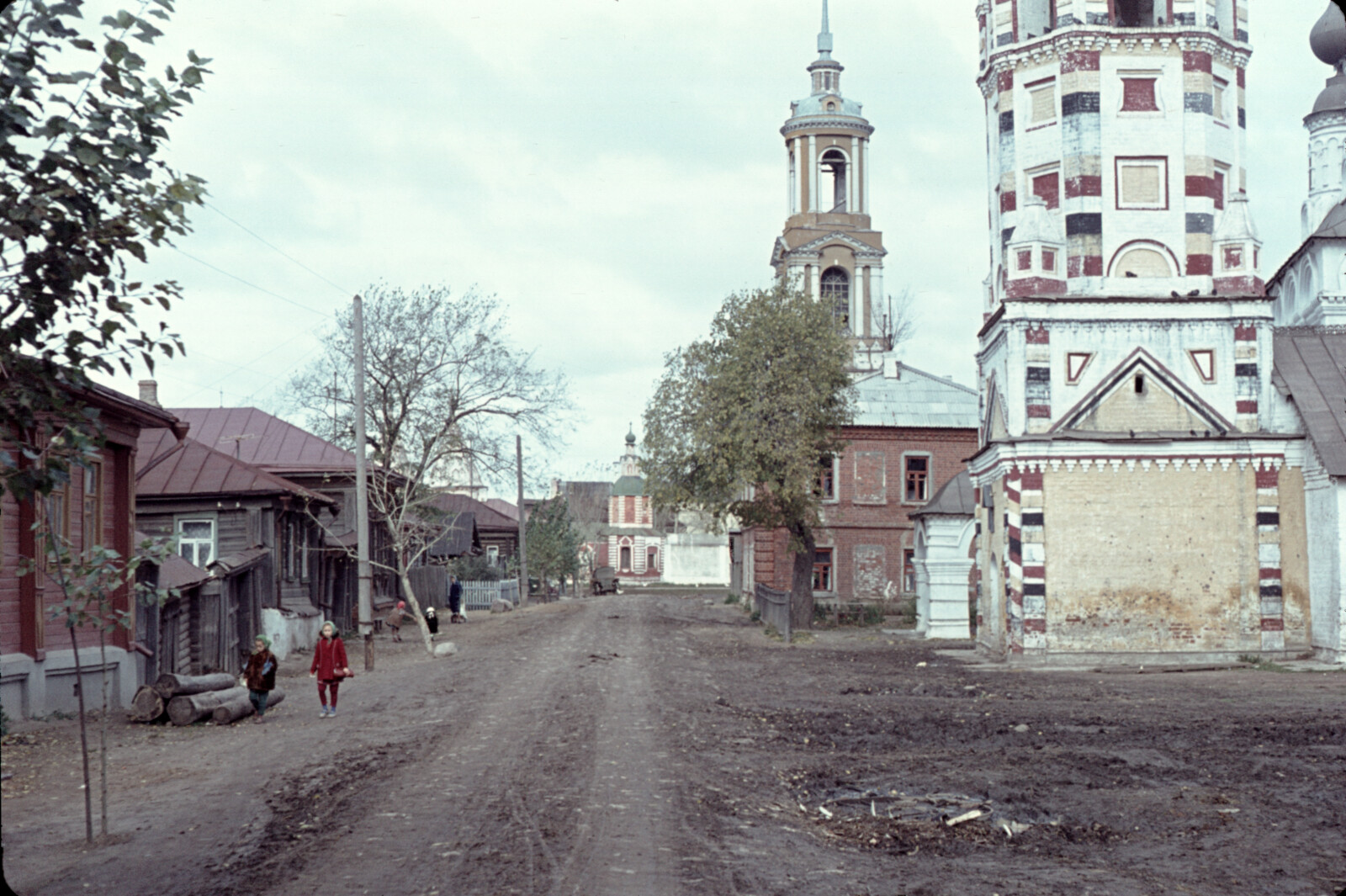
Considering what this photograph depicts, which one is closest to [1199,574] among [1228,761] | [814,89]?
[1228,761]

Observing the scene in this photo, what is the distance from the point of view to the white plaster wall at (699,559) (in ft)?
310

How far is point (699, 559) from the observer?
95.0 metres

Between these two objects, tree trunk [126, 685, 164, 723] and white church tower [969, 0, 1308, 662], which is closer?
tree trunk [126, 685, 164, 723]

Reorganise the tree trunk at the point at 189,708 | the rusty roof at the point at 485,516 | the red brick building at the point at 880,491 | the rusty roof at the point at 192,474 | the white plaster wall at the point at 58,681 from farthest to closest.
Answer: the rusty roof at the point at 485,516, the red brick building at the point at 880,491, the rusty roof at the point at 192,474, the tree trunk at the point at 189,708, the white plaster wall at the point at 58,681

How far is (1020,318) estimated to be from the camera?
28.0 meters

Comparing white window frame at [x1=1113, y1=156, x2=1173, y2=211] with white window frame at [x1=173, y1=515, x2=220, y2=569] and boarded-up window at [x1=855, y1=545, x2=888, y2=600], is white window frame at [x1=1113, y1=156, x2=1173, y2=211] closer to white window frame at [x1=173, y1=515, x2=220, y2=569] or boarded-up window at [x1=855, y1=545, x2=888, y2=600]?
boarded-up window at [x1=855, y1=545, x2=888, y2=600]

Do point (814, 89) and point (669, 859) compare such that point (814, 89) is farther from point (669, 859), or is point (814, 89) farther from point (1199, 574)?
point (669, 859)

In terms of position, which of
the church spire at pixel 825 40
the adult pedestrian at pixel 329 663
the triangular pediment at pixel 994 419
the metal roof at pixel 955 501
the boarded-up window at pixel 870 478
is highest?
the church spire at pixel 825 40

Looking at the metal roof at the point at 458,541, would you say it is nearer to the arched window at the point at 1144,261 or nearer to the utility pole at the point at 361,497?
the utility pole at the point at 361,497

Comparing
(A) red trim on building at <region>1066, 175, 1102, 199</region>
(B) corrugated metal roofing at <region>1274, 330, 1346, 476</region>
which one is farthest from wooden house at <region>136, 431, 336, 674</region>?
(B) corrugated metal roofing at <region>1274, 330, 1346, 476</region>

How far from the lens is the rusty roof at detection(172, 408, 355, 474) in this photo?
38.6 meters

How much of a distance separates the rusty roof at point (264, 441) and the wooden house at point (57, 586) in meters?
16.0

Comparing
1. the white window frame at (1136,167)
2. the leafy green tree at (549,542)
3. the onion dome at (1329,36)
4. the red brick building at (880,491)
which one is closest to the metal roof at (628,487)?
the leafy green tree at (549,542)

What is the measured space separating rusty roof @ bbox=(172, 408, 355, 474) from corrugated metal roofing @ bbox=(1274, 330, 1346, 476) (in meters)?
25.1
